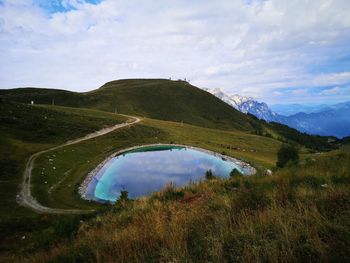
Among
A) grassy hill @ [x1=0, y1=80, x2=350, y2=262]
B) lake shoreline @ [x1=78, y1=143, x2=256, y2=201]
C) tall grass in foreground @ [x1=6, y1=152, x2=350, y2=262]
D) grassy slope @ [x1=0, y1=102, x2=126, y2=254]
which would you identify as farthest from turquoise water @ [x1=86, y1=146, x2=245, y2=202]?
tall grass in foreground @ [x1=6, y1=152, x2=350, y2=262]

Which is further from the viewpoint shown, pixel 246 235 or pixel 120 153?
pixel 120 153

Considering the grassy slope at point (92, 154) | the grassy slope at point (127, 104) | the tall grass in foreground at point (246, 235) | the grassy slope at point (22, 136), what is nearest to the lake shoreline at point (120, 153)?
the grassy slope at point (92, 154)

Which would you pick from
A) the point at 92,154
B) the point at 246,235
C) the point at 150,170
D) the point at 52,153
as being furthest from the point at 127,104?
the point at 246,235

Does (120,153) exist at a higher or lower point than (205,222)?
lower

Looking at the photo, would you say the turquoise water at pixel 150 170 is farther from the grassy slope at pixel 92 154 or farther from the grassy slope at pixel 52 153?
the grassy slope at pixel 52 153

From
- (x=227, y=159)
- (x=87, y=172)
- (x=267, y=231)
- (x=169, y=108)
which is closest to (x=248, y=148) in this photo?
(x=227, y=159)

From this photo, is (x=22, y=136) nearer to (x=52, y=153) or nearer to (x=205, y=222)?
(x=52, y=153)

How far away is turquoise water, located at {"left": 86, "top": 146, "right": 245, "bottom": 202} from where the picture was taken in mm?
47469

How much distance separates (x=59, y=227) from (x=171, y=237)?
8.73 m

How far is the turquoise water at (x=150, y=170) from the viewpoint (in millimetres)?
47469

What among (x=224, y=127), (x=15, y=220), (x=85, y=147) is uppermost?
(x=224, y=127)

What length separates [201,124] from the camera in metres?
174

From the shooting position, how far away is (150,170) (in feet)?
198

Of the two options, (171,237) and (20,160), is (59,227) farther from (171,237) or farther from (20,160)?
(20,160)
